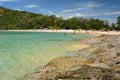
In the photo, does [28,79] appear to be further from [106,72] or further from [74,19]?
[74,19]

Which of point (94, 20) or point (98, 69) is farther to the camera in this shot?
point (94, 20)

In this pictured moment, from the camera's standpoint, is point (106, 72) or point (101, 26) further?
point (101, 26)

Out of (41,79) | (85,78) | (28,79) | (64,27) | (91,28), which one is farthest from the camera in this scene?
(64,27)

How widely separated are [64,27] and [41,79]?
171 metres

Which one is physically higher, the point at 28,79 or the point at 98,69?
the point at 98,69

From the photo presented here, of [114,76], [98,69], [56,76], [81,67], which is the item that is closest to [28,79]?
[56,76]

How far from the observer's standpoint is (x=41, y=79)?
16.1 m

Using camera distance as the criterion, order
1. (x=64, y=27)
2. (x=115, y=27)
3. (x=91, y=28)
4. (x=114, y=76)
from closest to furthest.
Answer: (x=114, y=76), (x=115, y=27), (x=91, y=28), (x=64, y=27)

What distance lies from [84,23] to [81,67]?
163m

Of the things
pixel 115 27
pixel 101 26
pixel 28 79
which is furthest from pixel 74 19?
pixel 28 79

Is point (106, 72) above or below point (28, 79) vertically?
above

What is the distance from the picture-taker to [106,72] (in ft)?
43.4

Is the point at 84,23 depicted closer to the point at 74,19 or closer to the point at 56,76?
the point at 74,19

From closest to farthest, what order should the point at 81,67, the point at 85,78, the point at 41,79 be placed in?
the point at 85,78 < the point at 81,67 < the point at 41,79
